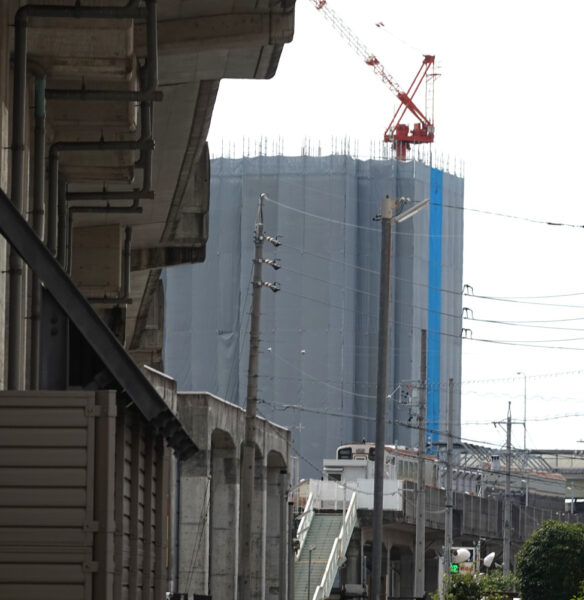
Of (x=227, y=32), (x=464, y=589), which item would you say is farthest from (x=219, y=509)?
(x=227, y=32)

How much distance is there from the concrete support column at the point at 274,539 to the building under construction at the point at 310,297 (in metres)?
38.0

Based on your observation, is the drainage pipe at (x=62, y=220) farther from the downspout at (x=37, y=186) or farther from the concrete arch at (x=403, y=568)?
the concrete arch at (x=403, y=568)

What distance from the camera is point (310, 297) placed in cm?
9462

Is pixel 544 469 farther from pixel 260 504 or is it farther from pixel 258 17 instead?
pixel 258 17

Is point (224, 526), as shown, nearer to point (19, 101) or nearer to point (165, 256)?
point (165, 256)

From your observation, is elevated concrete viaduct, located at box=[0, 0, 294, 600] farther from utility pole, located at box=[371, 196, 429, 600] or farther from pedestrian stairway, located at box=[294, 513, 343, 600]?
pedestrian stairway, located at box=[294, 513, 343, 600]

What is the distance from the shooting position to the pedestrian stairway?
63.4 meters

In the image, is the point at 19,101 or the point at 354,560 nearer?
the point at 19,101

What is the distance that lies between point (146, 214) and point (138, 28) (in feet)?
33.1

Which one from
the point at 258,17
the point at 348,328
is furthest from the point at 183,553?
the point at 348,328

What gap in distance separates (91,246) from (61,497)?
600 inches

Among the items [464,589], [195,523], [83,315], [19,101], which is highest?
[19,101]

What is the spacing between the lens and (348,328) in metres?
94.2

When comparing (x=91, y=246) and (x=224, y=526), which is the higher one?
(x=91, y=246)
